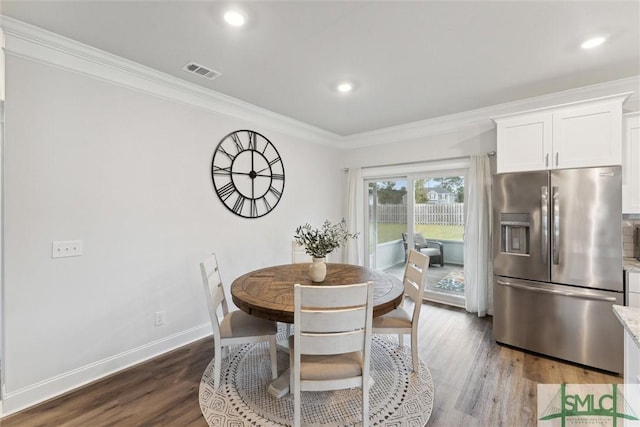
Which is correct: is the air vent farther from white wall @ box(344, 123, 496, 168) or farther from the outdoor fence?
the outdoor fence

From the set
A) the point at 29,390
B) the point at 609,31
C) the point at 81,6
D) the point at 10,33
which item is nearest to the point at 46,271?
the point at 29,390

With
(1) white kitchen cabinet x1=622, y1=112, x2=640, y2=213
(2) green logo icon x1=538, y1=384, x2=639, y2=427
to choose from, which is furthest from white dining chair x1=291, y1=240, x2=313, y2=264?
(1) white kitchen cabinet x1=622, y1=112, x2=640, y2=213

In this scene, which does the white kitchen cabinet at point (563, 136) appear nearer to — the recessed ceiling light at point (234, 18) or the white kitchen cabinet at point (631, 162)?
the white kitchen cabinet at point (631, 162)

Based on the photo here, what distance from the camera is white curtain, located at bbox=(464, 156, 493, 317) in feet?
11.7

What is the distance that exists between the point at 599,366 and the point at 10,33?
5257 mm

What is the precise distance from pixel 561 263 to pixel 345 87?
8.80 ft

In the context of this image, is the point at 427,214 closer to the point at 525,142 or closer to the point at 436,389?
the point at 525,142

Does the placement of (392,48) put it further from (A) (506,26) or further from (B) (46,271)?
(B) (46,271)

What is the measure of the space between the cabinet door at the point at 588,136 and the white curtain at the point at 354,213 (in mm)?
2708

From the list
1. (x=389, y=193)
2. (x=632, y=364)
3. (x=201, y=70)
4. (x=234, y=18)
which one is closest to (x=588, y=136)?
(x=632, y=364)

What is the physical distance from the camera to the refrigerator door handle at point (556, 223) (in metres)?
2.57

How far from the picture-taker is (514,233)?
9.27ft

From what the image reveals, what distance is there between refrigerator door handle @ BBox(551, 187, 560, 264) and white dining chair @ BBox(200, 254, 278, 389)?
262 centimetres

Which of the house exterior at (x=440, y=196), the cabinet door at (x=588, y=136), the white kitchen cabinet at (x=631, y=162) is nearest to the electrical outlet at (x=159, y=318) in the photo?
the house exterior at (x=440, y=196)
